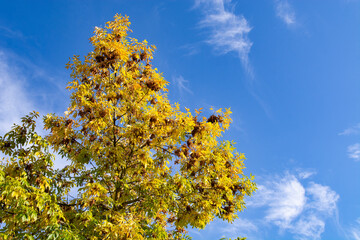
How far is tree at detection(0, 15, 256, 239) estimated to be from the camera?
377 inches

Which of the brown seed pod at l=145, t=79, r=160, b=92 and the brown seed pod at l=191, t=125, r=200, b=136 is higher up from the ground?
the brown seed pod at l=145, t=79, r=160, b=92

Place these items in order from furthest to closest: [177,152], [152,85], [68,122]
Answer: [152,85] → [177,152] → [68,122]

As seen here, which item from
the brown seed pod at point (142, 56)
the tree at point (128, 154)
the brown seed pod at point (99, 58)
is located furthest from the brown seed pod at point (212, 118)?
the brown seed pod at point (99, 58)

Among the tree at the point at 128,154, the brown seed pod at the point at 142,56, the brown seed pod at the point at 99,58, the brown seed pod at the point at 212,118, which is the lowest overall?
the tree at the point at 128,154

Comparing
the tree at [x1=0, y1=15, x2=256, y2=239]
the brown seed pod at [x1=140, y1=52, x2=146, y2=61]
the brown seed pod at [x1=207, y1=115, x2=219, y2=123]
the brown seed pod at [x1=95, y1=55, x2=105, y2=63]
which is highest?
the brown seed pod at [x1=140, y1=52, x2=146, y2=61]

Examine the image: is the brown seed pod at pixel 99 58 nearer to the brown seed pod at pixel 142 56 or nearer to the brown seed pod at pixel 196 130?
the brown seed pod at pixel 142 56

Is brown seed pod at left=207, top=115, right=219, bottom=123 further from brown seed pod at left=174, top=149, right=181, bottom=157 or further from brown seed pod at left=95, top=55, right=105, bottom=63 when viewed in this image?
brown seed pod at left=95, top=55, right=105, bottom=63

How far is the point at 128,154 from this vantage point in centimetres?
1035

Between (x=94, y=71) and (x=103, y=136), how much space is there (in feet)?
7.96

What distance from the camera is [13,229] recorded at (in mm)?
8539

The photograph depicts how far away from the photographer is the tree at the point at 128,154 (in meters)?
9.59

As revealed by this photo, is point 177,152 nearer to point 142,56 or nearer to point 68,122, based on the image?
point 68,122

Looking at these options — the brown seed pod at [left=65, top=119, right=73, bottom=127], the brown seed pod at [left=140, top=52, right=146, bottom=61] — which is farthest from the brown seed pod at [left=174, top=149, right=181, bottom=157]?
the brown seed pod at [left=140, top=52, right=146, bottom=61]

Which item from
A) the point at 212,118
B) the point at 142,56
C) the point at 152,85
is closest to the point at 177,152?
the point at 212,118
